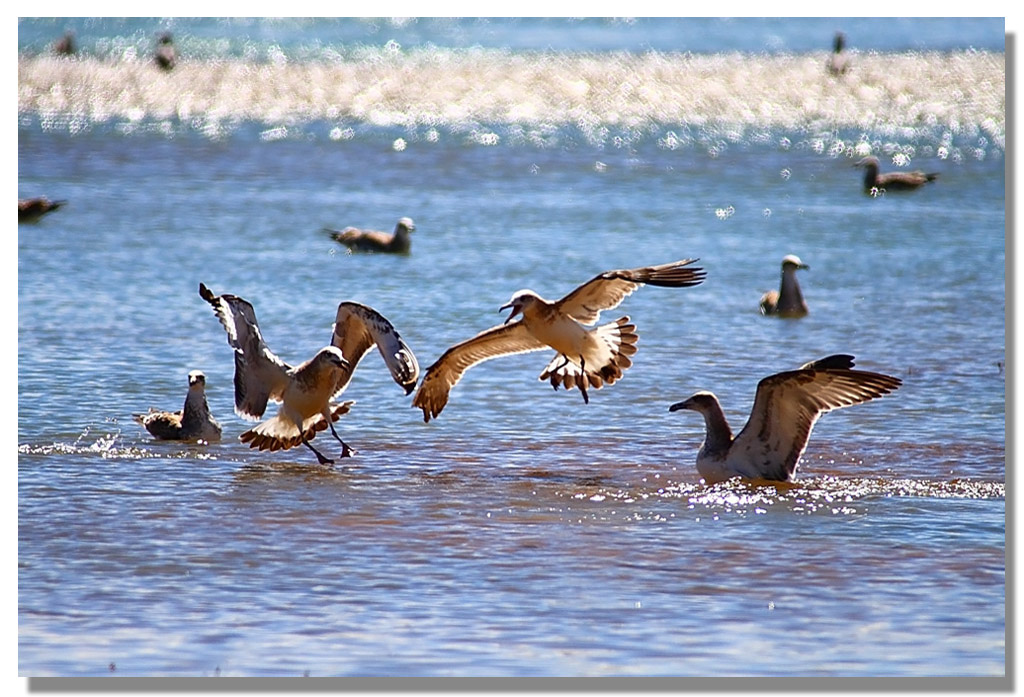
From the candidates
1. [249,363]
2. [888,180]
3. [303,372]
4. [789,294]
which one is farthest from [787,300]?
[249,363]

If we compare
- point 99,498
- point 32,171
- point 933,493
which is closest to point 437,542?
point 99,498

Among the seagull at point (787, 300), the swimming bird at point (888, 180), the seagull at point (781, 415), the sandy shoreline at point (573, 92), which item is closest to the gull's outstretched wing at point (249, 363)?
the seagull at point (781, 415)

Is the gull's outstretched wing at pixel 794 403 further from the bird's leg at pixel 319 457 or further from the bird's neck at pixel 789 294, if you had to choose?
the bird's neck at pixel 789 294

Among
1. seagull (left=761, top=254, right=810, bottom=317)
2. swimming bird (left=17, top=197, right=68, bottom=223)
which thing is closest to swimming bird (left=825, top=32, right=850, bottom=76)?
seagull (left=761, top=254, right=810, bottom=317)

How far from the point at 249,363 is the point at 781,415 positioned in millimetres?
2559

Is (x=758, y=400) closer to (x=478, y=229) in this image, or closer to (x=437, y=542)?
(x=437, y=542)

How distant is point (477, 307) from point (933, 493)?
551cm

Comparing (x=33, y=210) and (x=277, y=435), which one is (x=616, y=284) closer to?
(x=277, y=435)

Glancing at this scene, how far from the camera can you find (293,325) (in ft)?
40.2

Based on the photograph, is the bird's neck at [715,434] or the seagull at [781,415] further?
the bird's neck at [715,434]

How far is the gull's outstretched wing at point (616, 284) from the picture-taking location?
789 centimetres

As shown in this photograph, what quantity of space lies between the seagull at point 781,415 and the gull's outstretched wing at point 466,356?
941 millimetres

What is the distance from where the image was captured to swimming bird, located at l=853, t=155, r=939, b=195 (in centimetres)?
1820

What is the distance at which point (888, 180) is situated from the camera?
18.2 metres
